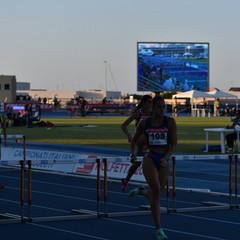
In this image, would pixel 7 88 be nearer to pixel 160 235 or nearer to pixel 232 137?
pixel 232 137

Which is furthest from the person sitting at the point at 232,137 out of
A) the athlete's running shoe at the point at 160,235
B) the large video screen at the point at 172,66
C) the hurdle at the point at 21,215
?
the large video screen at the point at 172,66

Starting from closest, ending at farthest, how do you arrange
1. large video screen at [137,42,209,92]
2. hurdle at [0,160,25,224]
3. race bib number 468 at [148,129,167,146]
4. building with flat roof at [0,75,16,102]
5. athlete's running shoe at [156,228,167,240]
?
athlete's running shoe at [156,228,167,240], race bib number 468 at [148,129,167,146], hurdle at [0,160,25,224], large video screen at [137,42,209,92], building with flat roof at [0,75,16,102]

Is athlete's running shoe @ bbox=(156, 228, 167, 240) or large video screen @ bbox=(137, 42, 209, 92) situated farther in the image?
large video screen @ bbox=(137, 42, 209, 92)

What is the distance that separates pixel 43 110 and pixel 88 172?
7026 cm

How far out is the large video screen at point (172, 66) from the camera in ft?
282

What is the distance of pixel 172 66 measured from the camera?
281 ft

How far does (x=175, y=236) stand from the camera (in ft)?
39.5

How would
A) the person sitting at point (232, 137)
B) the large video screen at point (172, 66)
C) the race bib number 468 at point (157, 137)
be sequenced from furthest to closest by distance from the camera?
the large video screen at point (172, 66)
the person sitting at point (232, 137)
the race bib number 468 at point (157, 137)

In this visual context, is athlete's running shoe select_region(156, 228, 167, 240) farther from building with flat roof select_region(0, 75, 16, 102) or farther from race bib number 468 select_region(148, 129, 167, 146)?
building with flat roof select_region(0, 75, 16, 102)

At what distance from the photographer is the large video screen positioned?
8581cm

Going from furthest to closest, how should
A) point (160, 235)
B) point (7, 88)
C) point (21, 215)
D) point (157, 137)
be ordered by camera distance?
point (7, 88), point (21, 215), point (157, 137), point (160, 235)

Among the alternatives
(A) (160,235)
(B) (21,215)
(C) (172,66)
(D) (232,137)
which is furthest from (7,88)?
(A) (160,235)

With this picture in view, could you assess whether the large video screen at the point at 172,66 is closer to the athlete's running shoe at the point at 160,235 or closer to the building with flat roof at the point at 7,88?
the building with flat roof at the point at 7,88

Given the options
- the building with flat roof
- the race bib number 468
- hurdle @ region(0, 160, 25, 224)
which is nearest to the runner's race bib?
the race bib number 468
